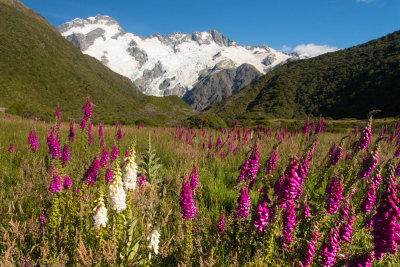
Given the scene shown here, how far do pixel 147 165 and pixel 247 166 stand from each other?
2995 millimetres

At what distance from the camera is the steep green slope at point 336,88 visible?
5012cm

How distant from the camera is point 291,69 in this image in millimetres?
80875

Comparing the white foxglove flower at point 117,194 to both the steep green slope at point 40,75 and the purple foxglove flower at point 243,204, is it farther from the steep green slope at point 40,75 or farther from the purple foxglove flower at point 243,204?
the steep green slope at point 40,75

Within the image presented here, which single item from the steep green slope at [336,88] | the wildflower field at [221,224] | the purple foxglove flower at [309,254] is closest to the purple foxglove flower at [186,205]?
the wildflower field at [221,224]

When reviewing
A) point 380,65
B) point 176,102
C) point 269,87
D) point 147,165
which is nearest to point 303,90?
point 269,87

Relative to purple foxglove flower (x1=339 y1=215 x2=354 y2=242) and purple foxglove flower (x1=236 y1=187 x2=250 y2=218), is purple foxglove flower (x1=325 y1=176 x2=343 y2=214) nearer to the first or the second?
purple foxglove flower (x1=339 y1=215 x2=354 y2=242)

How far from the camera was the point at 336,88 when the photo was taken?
5903 centimetres

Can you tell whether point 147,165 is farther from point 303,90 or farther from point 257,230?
point 303,90

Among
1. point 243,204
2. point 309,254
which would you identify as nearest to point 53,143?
point 243,204

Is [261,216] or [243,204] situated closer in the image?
[261,216]

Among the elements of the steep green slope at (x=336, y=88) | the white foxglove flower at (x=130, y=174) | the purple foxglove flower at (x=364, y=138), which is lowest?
the white foxglove flower at (x=130, y=174)

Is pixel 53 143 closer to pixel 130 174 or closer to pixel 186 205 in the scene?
pixel 130 174

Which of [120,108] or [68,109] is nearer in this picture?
[68,109]

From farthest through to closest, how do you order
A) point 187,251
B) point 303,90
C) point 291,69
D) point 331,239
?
point 291,69 → point 303,90 → point 187,251 → point 331,239
